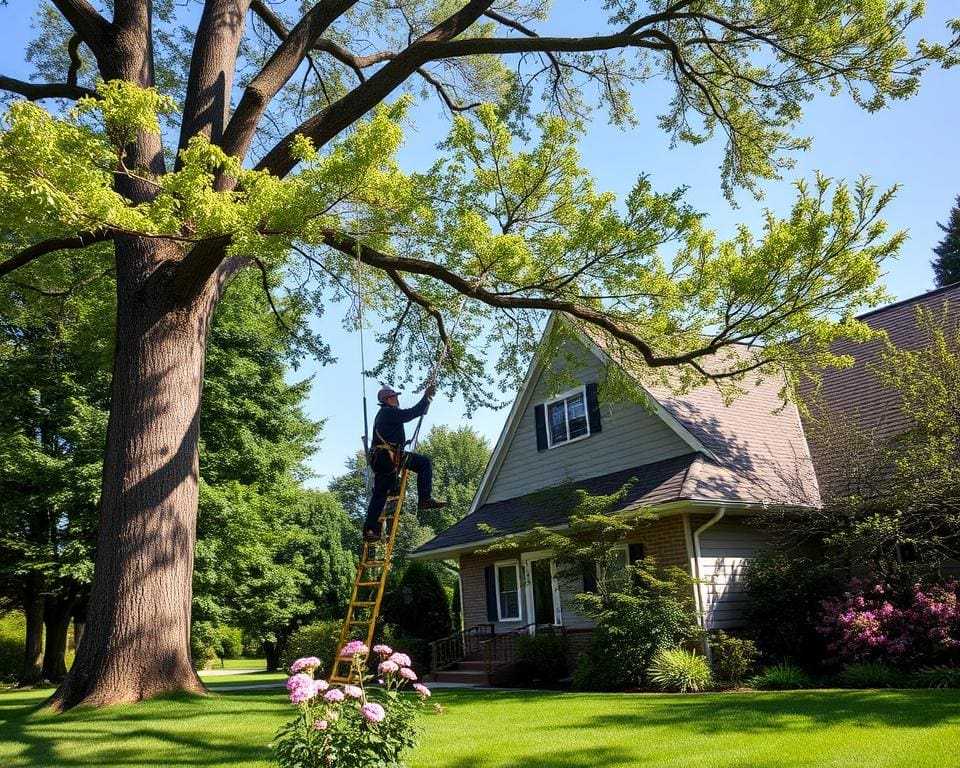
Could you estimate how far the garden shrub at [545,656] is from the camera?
1529 cm

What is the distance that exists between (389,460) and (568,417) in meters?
9.69

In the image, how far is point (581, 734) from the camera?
25.6ft

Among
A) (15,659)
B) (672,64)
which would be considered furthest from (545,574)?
(15,659)

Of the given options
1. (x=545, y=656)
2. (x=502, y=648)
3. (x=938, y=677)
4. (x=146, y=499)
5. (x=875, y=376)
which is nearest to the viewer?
(x=146, y=499)

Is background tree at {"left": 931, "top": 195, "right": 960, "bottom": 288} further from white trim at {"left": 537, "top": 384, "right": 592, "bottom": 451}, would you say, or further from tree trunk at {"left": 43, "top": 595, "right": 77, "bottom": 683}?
tree trunk at {"left": 43, "top": 595, "right": 77, "bottom": 683}

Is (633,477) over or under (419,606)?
over

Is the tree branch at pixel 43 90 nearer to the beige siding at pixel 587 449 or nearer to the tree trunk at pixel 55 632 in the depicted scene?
the beige siding at pixel 587 449

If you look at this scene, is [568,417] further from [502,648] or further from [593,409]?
[502,648]

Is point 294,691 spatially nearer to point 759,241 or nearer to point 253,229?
point 253,229

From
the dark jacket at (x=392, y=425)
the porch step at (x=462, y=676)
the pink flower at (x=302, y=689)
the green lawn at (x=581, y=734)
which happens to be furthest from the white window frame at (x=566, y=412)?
the pink flower at (x=302, y=689)

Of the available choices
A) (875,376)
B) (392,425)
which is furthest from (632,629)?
(875,376)

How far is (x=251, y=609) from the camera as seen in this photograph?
1069 inches

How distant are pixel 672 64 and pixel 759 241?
5179 mm

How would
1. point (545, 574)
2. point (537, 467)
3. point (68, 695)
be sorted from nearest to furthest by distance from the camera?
point (68, 695), point (545, 574), point (537, 467)
